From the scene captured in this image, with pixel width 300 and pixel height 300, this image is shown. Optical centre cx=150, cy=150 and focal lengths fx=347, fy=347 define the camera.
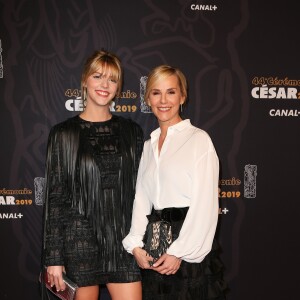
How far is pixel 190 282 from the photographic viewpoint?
1780 millimetres

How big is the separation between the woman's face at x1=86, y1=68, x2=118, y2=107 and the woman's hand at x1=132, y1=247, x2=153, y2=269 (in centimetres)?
85

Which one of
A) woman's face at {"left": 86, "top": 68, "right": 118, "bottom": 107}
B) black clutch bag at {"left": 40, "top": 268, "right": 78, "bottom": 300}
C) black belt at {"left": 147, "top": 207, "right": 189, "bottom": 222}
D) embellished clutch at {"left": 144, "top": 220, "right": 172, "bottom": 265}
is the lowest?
black clutch bag at {"left": 40, "top": 268, "right": 78, "bottom": 300}

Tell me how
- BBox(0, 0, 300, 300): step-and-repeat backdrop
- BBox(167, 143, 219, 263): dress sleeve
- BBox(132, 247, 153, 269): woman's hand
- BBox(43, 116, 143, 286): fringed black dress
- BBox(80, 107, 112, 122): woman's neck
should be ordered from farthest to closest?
BBox(0, 0, 300, 300): step-and-repeat backdrop, BBox(80, 107, 112, 122): woman's neck, BBox(43, 116, 143, 286): fringed black dress, BBox(132, 247, 153, 269): woman's hand, BBox(167, 143, 219, 263): dress sleeve

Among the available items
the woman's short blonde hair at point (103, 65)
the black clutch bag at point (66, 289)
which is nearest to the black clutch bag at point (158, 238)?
the black clutch bag at point (66, 289)

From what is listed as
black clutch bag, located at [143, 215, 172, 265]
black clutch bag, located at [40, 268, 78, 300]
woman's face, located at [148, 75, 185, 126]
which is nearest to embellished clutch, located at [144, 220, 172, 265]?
black clutch bag, located at [143, 215, 172, 265]

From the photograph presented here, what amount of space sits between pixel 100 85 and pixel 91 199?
2.14ft

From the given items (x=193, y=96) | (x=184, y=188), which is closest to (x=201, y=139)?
(x=184, y=188)

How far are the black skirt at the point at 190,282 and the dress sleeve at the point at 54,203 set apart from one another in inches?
21.2

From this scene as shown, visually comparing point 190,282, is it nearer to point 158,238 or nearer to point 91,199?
point 158,238

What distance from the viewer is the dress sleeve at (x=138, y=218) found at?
6.32ft

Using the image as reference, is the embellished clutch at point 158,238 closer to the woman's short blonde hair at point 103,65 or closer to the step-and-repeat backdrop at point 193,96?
the woman's short blonde hair at point 103,65

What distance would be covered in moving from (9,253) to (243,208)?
6.53 ft

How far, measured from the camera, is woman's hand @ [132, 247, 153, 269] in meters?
1.84

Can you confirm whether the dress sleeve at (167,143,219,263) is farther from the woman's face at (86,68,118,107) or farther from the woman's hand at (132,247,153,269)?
the woman's face at (86,68,118,107)
